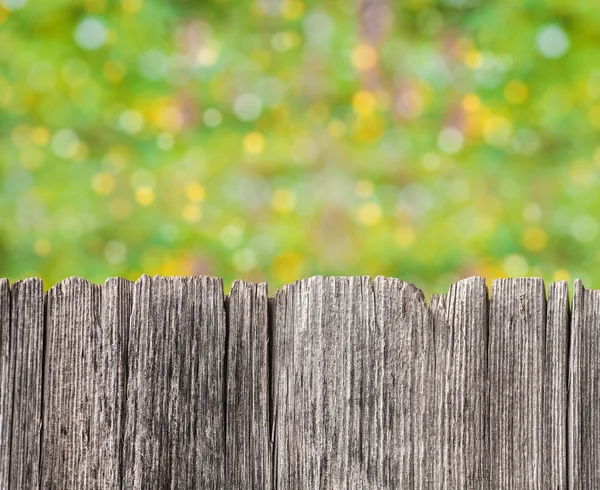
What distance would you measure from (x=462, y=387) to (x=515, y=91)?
9.78 ft

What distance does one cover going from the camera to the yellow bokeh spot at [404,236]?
12.1ft

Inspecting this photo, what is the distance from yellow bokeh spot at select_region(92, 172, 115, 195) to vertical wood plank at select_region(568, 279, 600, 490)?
299 cm

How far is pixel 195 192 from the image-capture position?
377 cm

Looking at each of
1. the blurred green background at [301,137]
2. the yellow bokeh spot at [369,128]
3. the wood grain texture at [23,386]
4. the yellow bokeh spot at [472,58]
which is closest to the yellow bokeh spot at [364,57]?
the blurred green background at [301,137]

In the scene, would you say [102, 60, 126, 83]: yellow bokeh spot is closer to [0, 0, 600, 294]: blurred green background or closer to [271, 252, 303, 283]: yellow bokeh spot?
[0, 0, 600, 294]: blurred green background

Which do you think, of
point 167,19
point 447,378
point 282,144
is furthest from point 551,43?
point 447,378

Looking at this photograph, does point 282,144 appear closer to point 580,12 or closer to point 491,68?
point 491,68

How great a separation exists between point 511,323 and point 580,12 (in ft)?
10.2

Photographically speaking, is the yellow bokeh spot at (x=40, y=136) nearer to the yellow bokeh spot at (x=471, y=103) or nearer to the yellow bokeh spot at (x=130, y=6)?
the yellow bokeh spot at (x=130, y=6)

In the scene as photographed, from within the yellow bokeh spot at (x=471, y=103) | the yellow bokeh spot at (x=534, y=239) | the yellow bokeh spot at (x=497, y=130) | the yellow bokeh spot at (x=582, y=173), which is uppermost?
the yellow bokeh spot at (x=471, y=103)

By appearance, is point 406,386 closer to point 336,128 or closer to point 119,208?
point 336,128

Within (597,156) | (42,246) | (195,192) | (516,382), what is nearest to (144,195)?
(195,192)

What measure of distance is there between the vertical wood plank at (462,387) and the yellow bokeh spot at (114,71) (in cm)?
308

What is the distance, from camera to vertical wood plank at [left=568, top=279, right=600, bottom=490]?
1.31 metres
